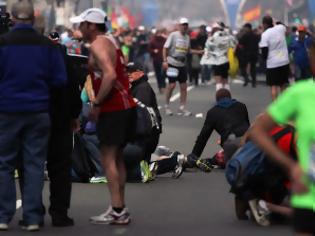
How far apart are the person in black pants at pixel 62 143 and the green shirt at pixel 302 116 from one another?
4.69 meters

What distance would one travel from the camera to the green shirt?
6.05m

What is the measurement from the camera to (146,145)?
45.2ft

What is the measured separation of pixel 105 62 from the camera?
411 inches

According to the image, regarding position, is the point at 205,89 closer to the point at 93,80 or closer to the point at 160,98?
the point at 160,98

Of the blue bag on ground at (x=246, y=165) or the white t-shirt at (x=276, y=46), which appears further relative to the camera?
the white t-shirt at (x=276, y=46)

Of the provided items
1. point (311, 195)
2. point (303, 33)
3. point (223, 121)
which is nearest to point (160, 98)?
point (303, 33)

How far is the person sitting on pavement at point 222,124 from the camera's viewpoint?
576 inches

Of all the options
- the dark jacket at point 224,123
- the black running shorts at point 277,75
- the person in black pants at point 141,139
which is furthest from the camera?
the black running shorts at point 277,75

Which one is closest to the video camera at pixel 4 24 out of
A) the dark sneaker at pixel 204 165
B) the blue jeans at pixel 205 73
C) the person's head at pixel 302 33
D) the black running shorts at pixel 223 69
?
the dark sneaker at pixel 204 165

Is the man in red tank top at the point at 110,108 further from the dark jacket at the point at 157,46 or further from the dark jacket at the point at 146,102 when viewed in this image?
the dark jacket at the point at 157,46

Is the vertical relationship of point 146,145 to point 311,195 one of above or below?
below

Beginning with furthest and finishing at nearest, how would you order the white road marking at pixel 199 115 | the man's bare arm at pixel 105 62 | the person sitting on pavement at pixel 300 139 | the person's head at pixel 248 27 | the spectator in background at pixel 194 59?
the person's head at pixel 248 27, the spectator in background at pixel 194 59, the white road marking at pixel 199 115, the man's bare arm at pixel 105 62, the person sitting on pavement at pixel 300 139

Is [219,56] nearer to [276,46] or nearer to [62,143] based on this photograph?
Answer: [276,46]

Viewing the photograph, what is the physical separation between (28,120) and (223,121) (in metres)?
4.78
